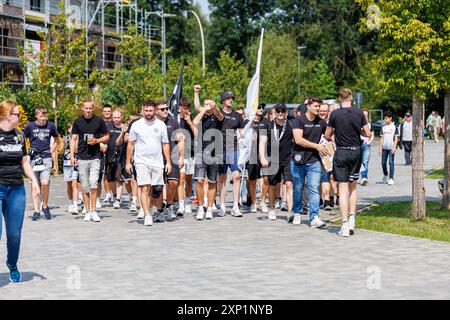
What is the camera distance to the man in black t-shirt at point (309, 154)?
41.4 ft

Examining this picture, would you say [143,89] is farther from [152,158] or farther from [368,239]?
[368,239]

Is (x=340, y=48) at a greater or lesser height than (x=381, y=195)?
greater

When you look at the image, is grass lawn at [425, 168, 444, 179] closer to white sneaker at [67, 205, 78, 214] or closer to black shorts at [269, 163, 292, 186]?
black shorts at [269, 163, 292, 186]

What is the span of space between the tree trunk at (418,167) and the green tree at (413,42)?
1.35 ft

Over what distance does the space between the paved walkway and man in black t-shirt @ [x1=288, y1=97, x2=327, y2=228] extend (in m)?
0.45

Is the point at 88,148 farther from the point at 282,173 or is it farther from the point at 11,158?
the point at 11,158

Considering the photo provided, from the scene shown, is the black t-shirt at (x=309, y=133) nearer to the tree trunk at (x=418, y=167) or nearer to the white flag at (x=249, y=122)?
the tree trunk at (x=418, y=167)

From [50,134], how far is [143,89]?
67.3 feet

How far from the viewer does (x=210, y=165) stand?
45.6 feet

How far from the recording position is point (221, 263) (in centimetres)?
921

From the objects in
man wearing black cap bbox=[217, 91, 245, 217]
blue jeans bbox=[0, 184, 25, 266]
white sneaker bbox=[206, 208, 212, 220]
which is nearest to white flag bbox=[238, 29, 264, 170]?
man wearing black cap bbox=[217, 91, 245, 217]

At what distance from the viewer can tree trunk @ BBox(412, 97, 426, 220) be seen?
510 inches

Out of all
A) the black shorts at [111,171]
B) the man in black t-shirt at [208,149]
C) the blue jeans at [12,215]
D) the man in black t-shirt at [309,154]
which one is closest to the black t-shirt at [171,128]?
the man in black t-shirt at [208,149]
